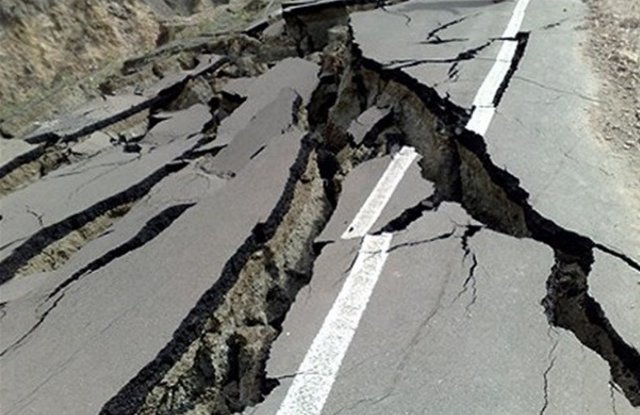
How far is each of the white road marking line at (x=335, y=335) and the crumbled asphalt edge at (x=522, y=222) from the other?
82 centimetres

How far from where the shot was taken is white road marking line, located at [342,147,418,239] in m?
4.05

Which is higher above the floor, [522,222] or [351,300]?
[351,300]

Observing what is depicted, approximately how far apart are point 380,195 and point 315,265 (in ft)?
2.77

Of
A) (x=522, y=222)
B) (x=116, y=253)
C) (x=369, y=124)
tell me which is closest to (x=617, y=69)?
(x=369, y=124)

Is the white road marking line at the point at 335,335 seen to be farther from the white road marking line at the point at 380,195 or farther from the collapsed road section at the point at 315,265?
the white road marking line at the point at 380,195

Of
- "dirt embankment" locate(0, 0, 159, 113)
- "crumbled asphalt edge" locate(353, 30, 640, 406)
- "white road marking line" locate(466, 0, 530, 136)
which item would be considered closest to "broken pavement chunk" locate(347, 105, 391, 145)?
"crumbled asphalt edge" locate(353, 30, 640, 406)

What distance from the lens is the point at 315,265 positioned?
380 centimetres

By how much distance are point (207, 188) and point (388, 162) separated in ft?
4.69

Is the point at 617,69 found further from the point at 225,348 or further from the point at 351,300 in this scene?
the point at 225,348

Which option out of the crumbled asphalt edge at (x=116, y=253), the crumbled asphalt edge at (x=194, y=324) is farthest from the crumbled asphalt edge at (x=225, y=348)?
the crumbled asphalt edge at (x=116, y=253)

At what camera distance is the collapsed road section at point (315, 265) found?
2928mm

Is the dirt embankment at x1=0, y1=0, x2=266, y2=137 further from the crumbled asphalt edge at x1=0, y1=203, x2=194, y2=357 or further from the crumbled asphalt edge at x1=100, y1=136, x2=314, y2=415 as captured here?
the crumbled asphalt edge at x1=100, y1=136, x2=314, y2=415

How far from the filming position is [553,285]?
337 centimetres

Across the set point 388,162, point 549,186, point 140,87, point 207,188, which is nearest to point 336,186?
point 388,162
